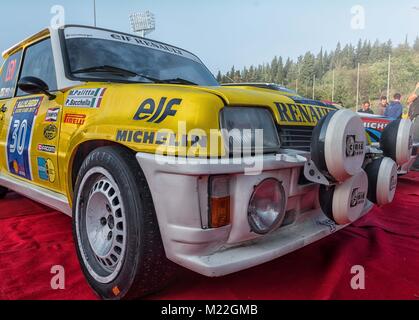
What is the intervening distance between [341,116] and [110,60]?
1841 millimetres

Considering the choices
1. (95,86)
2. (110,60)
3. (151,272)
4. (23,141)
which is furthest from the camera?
(23,141)

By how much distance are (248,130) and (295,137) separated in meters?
0.40

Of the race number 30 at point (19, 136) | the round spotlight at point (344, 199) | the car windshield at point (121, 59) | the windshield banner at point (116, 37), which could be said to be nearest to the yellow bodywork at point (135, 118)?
the race number 30 at point (19, 136)

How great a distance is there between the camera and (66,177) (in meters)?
2.39

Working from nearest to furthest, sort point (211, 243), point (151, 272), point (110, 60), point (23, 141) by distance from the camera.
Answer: point (211, 243)
point (151, 272)
point (110, 60)
point (23, 141)

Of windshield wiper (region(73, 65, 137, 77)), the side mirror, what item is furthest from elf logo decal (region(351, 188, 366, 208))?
the side mirror

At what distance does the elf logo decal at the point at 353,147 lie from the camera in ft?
5.91

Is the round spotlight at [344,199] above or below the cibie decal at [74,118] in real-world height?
below

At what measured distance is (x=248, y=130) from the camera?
182cm

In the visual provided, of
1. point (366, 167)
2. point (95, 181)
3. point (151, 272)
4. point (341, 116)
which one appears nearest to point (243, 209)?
point (151, 272)

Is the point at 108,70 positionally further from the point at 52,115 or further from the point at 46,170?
the point at 46,170

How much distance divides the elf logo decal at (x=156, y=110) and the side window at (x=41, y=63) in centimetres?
124

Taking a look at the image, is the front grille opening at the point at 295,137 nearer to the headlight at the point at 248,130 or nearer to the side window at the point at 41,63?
the headlight at the point at 248,130
